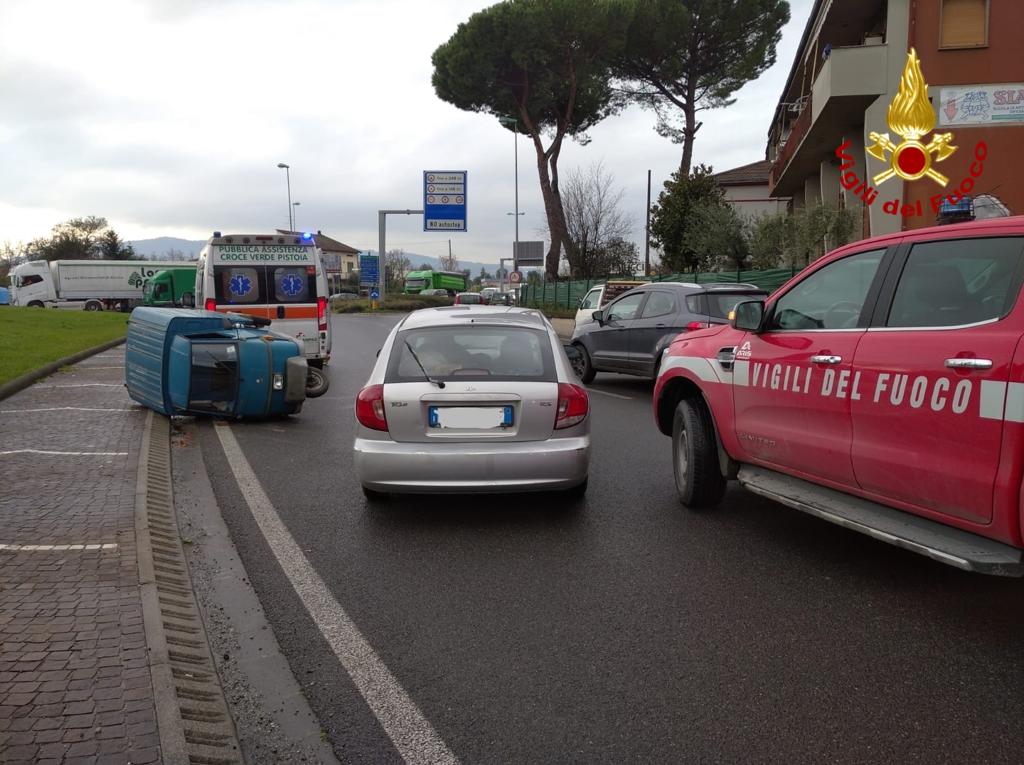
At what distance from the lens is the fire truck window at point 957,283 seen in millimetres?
3490

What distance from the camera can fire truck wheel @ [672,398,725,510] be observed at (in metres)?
5.80

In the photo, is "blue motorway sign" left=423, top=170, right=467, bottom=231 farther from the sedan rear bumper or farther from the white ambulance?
the sedan rear bumper

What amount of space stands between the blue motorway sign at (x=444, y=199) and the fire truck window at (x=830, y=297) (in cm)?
4019

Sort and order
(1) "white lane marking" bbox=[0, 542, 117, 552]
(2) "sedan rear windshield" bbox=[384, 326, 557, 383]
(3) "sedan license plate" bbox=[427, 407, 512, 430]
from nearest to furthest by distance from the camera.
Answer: (1) "white lane marking" bbox=[0, 542, 117, 552], (3) "sedan license plate" bbox=[427, 407, 512, 430], (2) "sedan rear windshield" bbox=[384, 326, 557, 383]

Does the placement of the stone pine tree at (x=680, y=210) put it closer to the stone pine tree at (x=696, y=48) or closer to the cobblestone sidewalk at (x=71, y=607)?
the stone pine tree at (x=696, y=48)

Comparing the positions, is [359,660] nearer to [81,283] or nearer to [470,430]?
[470,430]

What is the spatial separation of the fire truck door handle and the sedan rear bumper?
2.57 m

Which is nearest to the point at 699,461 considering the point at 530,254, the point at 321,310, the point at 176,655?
the point at 176,655

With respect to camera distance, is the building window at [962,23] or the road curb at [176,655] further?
the building window at [962,23]

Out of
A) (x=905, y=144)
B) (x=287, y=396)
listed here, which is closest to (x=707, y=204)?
(x=905, y=144)

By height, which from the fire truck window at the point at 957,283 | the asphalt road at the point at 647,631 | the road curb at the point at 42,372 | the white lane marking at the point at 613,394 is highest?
the fire truck window at the point at 957,283

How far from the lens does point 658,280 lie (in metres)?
29.2

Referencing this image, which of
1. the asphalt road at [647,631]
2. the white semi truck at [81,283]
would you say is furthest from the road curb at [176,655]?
the white semi truck at [81,283]

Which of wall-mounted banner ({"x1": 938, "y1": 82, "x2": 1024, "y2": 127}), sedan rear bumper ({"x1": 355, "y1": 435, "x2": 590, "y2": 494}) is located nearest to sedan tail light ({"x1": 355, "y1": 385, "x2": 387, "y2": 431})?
sedan rear bumper ({"x1": 355, "y1": 435, "x2": 590, "y2": 494})
